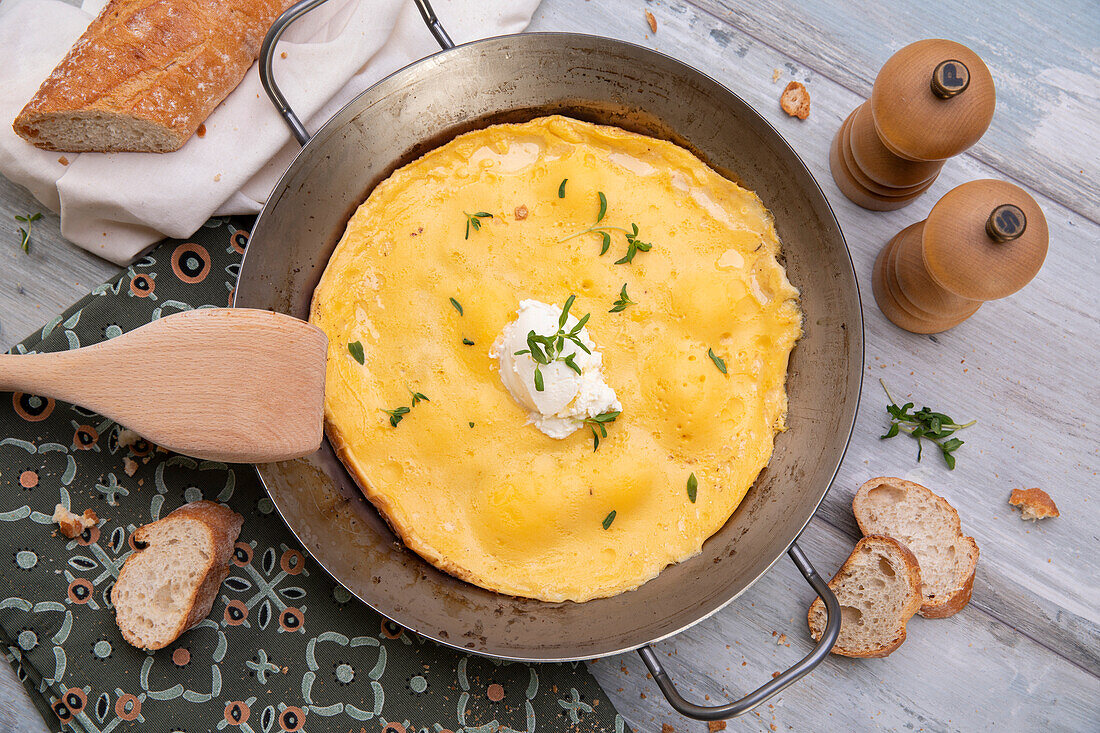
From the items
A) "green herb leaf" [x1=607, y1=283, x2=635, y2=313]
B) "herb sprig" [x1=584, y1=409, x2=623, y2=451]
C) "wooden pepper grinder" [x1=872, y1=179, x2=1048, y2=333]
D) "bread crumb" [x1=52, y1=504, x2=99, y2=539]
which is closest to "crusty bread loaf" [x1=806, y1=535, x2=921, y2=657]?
"wooden pepper grinder" [x1=872, y1=179, x2=1048, y2=333]

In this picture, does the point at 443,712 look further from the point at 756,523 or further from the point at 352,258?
the point at 352,258

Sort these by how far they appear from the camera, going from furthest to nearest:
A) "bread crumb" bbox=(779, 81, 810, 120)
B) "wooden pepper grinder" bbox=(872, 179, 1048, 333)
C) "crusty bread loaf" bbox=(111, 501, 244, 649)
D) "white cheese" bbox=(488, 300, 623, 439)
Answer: "bread crumb" bbox=(779, 81, 810, 120) → "crusty bread loaf" bbox=(111, 501, 244, 649) → "white cheese" bbox=(488, 300, 623, 439) → "wooden pepper grinder" bbox=(872, 179, 1048, 333)

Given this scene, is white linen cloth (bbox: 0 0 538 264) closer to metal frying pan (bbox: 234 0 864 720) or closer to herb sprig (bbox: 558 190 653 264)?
metal frying pan (bbox: 234 0 864 720)

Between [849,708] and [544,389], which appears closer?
[544,389]

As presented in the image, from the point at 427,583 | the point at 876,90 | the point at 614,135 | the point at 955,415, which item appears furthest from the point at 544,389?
the point at 955,415

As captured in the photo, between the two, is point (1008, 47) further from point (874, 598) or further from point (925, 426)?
point (874, 598)

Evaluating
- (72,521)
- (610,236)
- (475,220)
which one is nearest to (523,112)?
(475,220)
